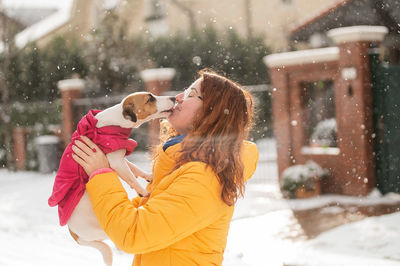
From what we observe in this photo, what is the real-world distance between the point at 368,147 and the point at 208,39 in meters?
8.72

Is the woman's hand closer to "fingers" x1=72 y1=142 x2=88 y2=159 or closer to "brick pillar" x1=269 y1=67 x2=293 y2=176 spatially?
"fingers" x1=72 y1=142 x2=88 y2=159

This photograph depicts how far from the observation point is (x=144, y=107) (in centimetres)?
188

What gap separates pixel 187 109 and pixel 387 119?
19.7 ft

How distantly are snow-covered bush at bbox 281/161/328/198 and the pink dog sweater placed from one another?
5.72m

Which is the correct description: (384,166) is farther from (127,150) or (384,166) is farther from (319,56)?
(127,150)

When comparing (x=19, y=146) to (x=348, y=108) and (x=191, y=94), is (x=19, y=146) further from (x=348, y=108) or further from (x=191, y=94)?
(x=191, y=94)

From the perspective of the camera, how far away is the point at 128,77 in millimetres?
13805

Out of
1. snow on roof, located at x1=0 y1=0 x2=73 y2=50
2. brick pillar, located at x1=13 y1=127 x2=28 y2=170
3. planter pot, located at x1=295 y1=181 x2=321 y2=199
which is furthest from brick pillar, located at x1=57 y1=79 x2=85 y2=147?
planter pot, located at x1=295 y1=181 x2=321 y2=199

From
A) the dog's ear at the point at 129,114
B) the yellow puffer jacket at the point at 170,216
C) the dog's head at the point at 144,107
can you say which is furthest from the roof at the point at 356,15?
the yellow puffer jacket at the point at 170,216

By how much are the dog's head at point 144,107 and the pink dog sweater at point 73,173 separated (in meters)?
0.16

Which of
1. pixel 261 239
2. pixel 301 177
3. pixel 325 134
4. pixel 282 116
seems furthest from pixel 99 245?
pixel 325 134

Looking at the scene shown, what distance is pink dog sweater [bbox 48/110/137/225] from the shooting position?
5.09ft

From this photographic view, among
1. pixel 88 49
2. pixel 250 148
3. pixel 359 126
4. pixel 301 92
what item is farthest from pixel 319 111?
pixel 88 49

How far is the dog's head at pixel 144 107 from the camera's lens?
1.80 meters
